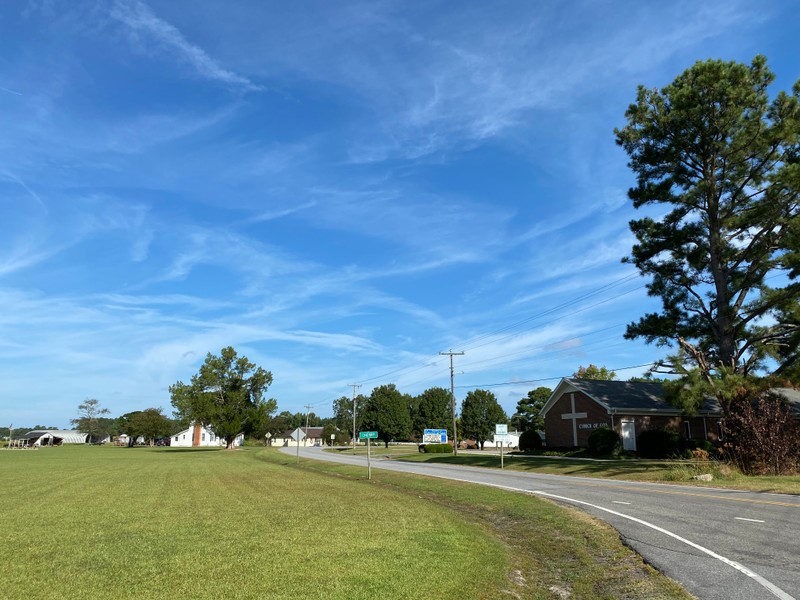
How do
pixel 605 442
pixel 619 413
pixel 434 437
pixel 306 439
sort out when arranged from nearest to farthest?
pixel 605 442 → pixel 619 413 → pixel 434 437 → pixel 306 439

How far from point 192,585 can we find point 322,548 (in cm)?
272

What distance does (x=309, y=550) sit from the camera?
9242mm

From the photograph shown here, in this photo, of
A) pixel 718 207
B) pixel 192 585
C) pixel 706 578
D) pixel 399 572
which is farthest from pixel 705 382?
pixel 192 585

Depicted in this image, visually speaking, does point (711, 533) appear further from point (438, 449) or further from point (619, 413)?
point (438, 449)

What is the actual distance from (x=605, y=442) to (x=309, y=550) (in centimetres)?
3300

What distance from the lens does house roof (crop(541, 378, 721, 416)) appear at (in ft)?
134

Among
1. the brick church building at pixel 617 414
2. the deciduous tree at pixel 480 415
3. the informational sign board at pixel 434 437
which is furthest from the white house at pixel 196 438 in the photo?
the brick church building at pixel 617 414

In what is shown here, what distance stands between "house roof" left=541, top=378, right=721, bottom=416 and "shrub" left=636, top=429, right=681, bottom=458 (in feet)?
9.55

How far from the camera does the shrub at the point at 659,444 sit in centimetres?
3609

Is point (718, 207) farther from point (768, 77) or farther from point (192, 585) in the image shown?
point (192, 585)

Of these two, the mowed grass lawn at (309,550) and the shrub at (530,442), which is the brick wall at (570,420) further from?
the mowed grass lawn at (309,550)

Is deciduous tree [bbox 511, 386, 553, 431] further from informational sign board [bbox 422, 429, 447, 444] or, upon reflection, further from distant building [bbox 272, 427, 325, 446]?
distant building [bbox 272, 427, 325, 446]

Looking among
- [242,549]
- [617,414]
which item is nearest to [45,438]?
[617,414]

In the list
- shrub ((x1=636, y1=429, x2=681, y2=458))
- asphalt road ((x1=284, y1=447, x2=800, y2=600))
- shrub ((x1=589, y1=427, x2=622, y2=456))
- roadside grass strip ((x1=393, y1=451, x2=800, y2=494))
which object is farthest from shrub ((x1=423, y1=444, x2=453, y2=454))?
asphalt road ((x1=284, y1=447, x2=800, y2=600))
